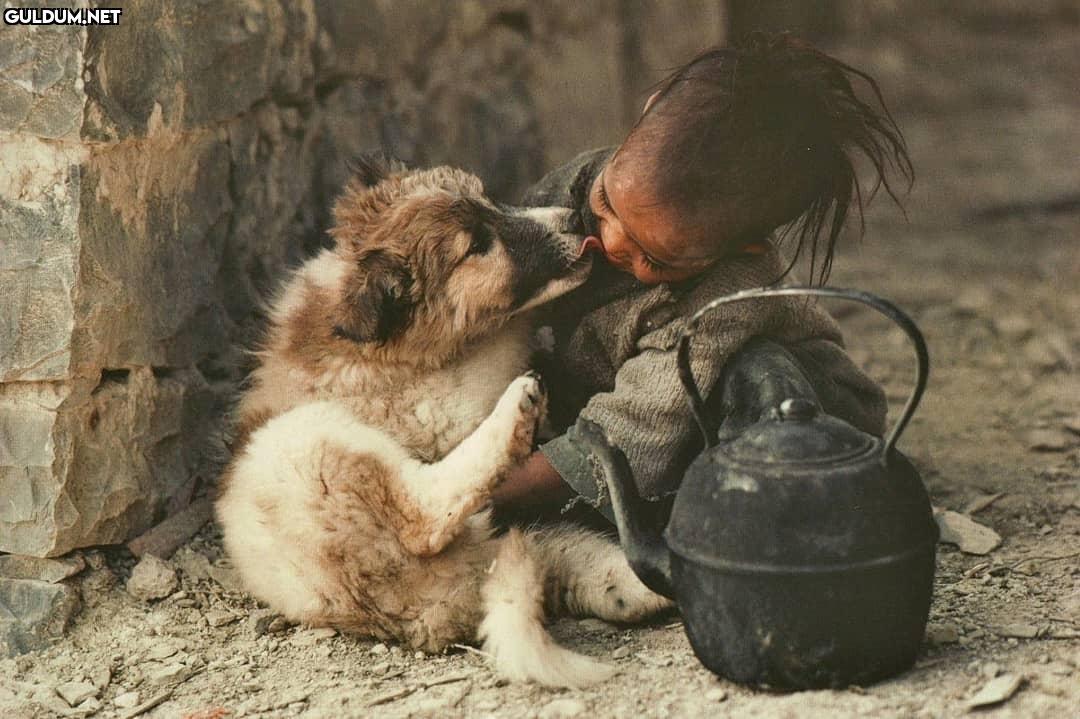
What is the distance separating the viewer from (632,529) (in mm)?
2848

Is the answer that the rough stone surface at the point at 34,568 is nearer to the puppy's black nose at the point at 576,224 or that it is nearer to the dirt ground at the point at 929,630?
the dirt ground at the point at 929,630

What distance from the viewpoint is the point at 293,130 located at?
4.35 m

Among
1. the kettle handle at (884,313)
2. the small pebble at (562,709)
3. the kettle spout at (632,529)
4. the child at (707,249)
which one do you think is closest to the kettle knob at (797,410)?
the kettle handle at (884,313)

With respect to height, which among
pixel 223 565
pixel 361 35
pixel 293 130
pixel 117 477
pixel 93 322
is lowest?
pixel 223 565

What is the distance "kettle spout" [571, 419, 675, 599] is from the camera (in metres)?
2.84

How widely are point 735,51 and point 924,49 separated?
8.50 metres

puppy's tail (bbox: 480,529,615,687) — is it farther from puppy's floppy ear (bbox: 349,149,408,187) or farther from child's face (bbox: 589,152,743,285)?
puppy's floppy ear (bbox: 349,149,408,187)

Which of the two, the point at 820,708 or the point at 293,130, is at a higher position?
the point at 293,130

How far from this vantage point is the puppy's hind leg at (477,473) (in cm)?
308

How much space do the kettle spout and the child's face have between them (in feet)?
1.93

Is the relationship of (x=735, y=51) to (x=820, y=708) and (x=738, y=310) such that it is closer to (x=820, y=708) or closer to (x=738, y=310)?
(x=738, y=310)

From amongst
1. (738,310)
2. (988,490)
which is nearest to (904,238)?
(988,490)

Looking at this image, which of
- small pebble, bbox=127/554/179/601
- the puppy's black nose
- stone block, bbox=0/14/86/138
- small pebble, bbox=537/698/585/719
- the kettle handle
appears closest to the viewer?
the kettle handle

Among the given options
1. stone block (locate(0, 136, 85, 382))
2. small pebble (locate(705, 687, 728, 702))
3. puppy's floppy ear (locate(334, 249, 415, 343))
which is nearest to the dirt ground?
small pebble (locate(705, 687, 728, 702))
